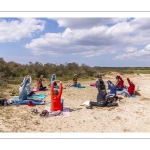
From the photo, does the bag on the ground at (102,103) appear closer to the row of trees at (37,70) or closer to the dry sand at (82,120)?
the dry sand at (82,120)

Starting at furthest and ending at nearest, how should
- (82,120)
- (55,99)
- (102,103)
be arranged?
(102,103)
(55,99)
(82,120)

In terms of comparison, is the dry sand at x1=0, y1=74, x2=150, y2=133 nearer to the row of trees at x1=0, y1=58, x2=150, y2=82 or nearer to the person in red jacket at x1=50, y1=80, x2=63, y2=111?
the person in red jacket at x1=50, y1=80, x2=63, y2=111

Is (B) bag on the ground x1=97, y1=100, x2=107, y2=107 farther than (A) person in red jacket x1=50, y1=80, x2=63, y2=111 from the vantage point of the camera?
Yes

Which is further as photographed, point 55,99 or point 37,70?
point 37,70

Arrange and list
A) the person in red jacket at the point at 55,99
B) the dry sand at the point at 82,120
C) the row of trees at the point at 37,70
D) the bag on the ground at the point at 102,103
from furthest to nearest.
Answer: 1. the row of trees at the point at 37,70
2. the bag on the ground at the point at 102,103
3. the person in red jacket at the point at 55,99
4. the dry sand at the point at 82,120

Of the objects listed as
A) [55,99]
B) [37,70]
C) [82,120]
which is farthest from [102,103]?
[37,70]

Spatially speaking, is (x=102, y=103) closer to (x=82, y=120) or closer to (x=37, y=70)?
(x=82, y=120)

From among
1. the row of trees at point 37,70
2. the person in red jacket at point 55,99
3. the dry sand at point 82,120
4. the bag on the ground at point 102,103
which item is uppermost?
the row of trees at point 37,70

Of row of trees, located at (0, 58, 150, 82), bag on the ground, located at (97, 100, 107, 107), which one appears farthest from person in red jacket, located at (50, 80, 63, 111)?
row of trees, located at (0, 58, 150, 82)

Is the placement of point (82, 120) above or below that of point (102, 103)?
below

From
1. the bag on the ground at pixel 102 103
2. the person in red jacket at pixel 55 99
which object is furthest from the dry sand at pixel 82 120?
the person in red jacket at pixel 55 99

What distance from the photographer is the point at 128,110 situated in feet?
35.3
